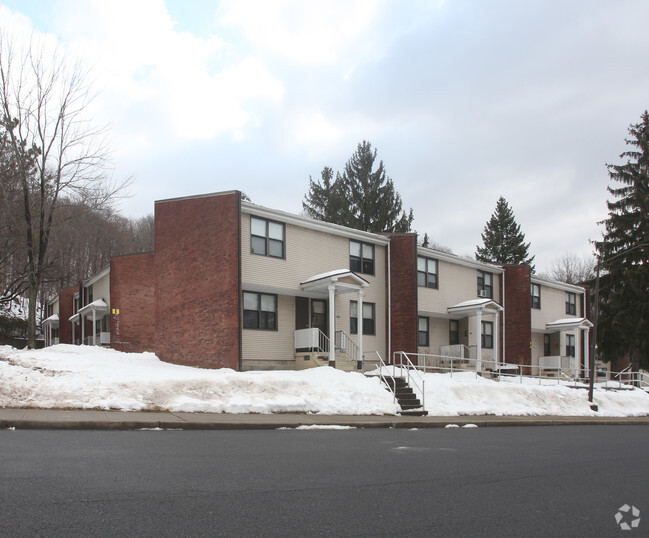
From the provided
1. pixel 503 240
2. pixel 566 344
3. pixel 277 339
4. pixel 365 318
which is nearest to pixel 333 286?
pixel 277 339

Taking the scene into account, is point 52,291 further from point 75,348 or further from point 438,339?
point 438,339

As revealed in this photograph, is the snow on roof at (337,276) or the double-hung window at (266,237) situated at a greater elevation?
the double-hung window at (266,237)

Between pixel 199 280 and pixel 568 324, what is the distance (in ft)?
78.4

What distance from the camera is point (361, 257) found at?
27.2 meters

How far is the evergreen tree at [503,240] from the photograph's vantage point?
63.5 meters

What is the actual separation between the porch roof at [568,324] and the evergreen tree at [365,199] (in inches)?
803

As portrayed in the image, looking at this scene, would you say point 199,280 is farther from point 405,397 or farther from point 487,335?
point 487,335

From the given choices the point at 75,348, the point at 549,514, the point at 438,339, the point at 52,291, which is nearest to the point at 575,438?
the point at 549,514

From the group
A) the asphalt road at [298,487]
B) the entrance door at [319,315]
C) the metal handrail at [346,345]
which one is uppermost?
the entrance door at [319,315]

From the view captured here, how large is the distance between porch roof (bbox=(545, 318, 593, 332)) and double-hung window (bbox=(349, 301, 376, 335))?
15.4 metres

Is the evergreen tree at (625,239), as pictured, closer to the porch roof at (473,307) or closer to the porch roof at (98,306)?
the porch roof at (473,307)

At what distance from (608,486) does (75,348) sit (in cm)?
2338

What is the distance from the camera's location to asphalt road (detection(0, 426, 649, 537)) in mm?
5332

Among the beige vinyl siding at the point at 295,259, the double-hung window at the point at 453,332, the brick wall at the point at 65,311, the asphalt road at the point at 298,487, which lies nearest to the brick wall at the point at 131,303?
the beige vinyl siding at the point at 295,259
